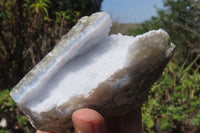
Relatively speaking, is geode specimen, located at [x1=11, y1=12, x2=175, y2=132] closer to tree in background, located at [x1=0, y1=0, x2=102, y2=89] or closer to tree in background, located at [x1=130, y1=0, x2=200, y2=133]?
tree in background, located at [x1=130, y1=0, x2=200, y2=133]

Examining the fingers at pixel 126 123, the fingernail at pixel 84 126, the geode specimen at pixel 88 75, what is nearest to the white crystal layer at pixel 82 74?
the geode specimen at pixel 88 75

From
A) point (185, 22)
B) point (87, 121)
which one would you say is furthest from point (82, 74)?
point (185, 22)

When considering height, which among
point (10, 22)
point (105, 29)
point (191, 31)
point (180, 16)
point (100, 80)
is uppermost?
point (105, 29)

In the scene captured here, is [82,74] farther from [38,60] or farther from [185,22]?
[185,22]

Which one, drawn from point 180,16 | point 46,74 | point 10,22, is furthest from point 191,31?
point 46,74

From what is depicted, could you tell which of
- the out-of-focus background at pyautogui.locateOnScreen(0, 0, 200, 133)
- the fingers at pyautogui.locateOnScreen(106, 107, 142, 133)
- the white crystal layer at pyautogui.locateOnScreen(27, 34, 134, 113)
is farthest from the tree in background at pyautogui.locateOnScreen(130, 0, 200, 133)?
the white crystal layer at pyautogui.locateOnScreen(27, 34, 134, 113)

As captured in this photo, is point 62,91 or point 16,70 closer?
point 62,91

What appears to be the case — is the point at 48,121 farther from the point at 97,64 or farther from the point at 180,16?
the point at 180,16
